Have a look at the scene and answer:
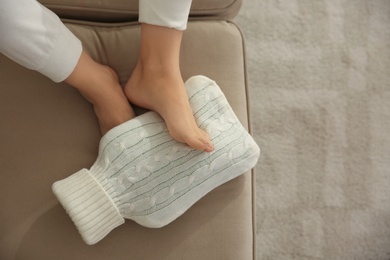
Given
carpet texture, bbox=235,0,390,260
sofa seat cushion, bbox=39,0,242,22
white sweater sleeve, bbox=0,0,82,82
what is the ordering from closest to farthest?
white sweater sleeve, bbox=0,0,82,82 → sofa seat cushion, bbox=39,0,242,22 → carpet texture, bbox=235,0,390,260

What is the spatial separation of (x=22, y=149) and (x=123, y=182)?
179 millimetres

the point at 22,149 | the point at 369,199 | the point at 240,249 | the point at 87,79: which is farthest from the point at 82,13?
the point at 369,199

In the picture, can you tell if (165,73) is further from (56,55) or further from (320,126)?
(320,126)

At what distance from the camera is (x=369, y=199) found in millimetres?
1041

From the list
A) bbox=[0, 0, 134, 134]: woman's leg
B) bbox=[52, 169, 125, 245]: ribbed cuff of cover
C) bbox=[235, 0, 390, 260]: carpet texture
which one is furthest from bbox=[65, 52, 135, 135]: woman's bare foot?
bbox=[235, 0, 390, 260]: carpet texture

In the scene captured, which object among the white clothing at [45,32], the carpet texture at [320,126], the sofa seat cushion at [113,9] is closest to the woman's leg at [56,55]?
the white clothing at [45,32]

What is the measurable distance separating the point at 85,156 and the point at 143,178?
0.11 metres

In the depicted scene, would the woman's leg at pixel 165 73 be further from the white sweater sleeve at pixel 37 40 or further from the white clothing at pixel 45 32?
the white sweater sleeve at pixel 37 40

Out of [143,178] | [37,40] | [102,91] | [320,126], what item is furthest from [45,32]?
[320,126]

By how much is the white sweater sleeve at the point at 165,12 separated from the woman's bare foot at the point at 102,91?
0.11 m

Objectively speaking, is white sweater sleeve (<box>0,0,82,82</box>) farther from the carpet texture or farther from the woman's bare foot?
the carpet texture

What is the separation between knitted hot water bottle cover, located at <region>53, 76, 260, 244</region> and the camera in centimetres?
61

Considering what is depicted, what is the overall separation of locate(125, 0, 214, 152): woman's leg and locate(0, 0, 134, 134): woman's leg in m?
0.04

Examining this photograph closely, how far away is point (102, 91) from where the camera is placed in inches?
25.9
